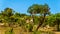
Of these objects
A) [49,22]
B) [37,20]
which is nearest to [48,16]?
[49,22]

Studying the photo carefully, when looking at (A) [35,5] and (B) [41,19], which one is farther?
(A) [35,5]

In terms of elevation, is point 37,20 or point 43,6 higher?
point 43,6

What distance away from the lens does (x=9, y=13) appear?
178ft

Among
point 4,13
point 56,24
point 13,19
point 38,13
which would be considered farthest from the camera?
point 4,13

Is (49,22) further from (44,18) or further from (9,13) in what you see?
(9,13)

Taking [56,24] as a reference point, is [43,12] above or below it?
above

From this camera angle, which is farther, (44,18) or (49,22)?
(49,22)

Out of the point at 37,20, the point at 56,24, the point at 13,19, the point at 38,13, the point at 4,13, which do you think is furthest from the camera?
the point at 4,13

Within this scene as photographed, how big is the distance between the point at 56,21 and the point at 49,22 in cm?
173

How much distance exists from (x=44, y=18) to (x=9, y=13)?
52.1 feet

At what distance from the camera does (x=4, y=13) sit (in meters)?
53.4

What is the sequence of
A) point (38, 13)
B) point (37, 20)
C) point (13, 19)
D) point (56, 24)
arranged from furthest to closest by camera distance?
point (13, 19) < point (56, 24) < point (38, 13) < point (37, 20)

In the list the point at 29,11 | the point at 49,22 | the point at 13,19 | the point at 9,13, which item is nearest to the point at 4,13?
the point at 9,13

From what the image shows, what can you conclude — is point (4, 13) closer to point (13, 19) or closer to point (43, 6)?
point (13, 19)
